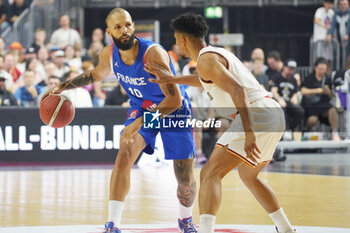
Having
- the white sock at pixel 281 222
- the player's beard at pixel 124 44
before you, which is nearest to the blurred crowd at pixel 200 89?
the player's beard at pixel 124 44

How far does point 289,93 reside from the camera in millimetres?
14625

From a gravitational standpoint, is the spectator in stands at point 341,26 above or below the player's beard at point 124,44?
above

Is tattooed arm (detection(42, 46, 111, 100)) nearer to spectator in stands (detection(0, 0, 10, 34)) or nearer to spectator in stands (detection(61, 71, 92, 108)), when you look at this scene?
spectator in stands (detection(61, 71, 92, 108))

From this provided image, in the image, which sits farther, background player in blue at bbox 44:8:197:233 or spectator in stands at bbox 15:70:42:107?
spectator in stands at bbox 15:70:42:107

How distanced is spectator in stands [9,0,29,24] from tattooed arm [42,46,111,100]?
11.8 meters

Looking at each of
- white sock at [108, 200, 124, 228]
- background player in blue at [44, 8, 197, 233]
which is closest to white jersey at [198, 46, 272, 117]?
background player in blue at [44, 8, 197, 233]

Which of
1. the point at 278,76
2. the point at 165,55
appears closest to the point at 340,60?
the point at 278,76

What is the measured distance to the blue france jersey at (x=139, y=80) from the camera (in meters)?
6.45

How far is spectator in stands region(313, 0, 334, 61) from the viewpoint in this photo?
17.0 metres

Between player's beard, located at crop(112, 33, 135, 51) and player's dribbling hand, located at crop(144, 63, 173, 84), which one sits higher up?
player's beard, located at crop(112, 33, 135, 51)

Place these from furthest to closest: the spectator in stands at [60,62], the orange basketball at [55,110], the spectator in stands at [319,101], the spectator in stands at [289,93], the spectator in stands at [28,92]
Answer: the spectator in stands at [60,62], the spectator in stands at [319,101], the spectator in stands at [289,93], the spectator in stands at [28,92], the orange basketball at [55,110]

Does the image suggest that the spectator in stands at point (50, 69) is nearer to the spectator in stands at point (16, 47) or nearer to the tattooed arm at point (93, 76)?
the spectator in stands at point (16, 47)

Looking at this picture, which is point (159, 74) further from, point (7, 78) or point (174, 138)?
point (7, 78)

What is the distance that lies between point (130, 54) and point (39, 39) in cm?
1071
